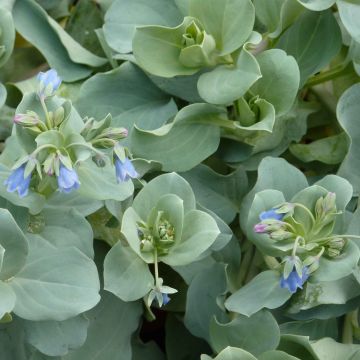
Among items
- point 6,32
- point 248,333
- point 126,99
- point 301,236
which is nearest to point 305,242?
point 301,236

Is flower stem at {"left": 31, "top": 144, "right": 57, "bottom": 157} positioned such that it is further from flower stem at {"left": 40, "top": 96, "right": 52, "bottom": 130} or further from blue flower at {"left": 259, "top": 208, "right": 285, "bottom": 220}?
blue flower at {"left": 259, "top": 208, "right": 285, "bottom": 220}

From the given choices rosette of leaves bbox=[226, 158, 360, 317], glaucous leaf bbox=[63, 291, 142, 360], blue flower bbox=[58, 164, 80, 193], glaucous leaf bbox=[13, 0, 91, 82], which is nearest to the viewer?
blue flower bbox=[58, 164, 80, 193]

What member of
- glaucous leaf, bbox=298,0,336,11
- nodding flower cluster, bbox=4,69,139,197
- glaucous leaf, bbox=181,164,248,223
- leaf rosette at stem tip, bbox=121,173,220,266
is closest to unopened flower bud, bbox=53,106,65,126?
nodding flower cluster, bbox=4,69,139,197

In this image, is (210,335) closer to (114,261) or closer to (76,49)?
(114,261)

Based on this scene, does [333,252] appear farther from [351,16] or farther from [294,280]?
[351,16]

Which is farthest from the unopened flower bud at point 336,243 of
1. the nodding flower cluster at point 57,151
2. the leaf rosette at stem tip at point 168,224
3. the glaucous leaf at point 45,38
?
the glaucous leaf at point 45,38

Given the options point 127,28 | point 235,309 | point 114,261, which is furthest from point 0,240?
point 127,28

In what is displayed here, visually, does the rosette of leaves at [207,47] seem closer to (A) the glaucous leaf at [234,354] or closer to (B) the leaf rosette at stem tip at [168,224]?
(B) the leaf rosette at stem tip at [168,224]
